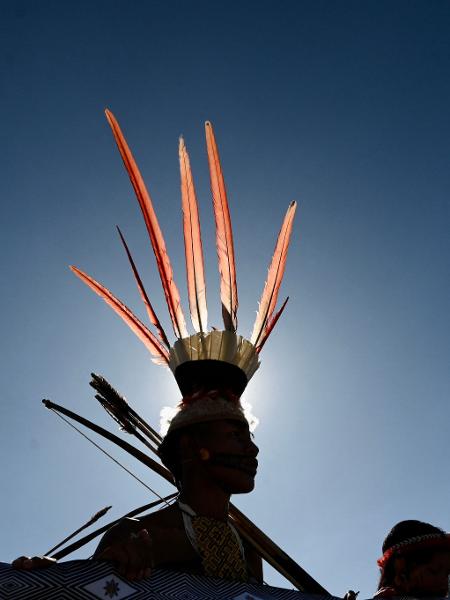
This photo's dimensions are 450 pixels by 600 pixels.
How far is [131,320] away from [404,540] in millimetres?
1861

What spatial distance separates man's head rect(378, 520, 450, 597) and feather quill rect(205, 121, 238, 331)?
1352 millimetres

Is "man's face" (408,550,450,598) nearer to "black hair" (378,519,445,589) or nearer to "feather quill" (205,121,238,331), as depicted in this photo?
"black hair" (378,519,445,589)

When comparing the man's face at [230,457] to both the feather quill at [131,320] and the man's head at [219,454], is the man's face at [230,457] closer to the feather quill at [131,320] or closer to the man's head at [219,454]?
the man's head at [219,454]

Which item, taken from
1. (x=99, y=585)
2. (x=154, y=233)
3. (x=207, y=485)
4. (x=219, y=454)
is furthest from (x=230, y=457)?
(x=154, y=233)

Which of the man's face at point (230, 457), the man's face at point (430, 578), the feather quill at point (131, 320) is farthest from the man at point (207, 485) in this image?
the man's face at point (430, 578)

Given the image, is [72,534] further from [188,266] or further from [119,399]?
[188,266]

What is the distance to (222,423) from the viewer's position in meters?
2.98

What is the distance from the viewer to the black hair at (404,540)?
8.92 ft

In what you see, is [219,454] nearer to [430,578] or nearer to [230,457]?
[230,457]

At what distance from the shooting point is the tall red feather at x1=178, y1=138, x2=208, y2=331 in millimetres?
3326

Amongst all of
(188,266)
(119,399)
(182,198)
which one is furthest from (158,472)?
(182,198)

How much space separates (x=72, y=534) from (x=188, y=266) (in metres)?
1.87

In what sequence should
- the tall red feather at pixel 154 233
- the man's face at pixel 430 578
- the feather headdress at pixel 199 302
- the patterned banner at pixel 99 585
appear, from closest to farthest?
the patterned banner at pixel 99 585 → the man's face at pixel 430 578 → the feather headdress at pixel 199 302 → the tall red feather at pixel 154 233

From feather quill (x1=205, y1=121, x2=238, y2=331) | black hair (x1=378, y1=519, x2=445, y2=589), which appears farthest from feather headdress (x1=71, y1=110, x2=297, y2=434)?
black hair (x1=378, y1=519, x2=445, y2=589)
